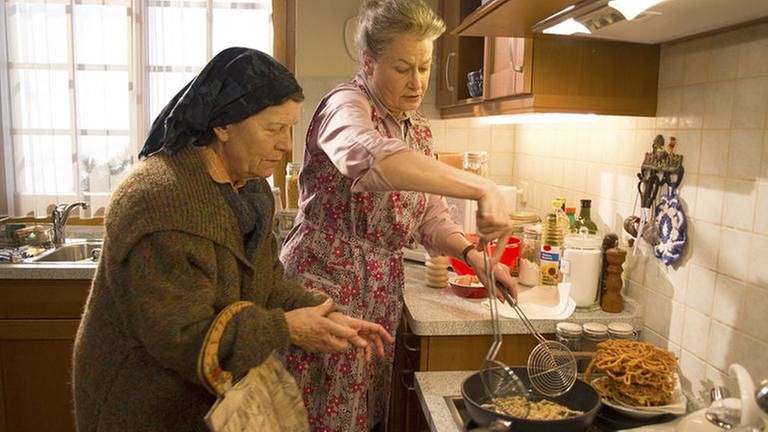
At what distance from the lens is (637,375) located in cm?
115

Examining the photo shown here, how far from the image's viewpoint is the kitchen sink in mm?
2604

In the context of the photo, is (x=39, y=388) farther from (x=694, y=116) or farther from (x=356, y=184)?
(x=694, y=116)

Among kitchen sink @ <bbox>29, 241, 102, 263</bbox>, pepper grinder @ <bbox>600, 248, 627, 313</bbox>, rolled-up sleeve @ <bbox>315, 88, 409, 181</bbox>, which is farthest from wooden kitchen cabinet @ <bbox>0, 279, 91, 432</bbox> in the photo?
pepper grinder @ <bbox>600, 248, 627, 313</bbox>

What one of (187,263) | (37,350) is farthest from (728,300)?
(37,350)

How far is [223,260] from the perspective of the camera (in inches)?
39.4

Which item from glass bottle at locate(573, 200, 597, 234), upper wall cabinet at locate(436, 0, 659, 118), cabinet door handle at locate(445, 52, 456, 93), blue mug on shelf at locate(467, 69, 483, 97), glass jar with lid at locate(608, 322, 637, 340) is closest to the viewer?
glass jar with lid at locate(608, 322, 637, 340)

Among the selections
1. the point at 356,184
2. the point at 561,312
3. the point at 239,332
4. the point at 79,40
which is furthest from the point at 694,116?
the point at 79,40

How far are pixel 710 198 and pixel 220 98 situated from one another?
1044 millimetres

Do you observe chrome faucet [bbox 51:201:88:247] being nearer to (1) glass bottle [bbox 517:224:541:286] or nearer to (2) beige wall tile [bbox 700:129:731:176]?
(1) glass bottle [bbox 517:224:541:286]

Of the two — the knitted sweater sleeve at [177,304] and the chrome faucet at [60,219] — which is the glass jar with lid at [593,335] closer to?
the knitted sweater sleeve at [177,304]

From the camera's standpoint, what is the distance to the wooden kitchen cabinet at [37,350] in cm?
232

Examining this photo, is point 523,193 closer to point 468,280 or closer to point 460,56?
point 460,56

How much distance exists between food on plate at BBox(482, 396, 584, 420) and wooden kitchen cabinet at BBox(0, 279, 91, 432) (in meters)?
1.81

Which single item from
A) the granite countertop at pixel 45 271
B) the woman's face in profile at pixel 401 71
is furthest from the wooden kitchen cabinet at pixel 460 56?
the granite countertop at pixel 45 271
